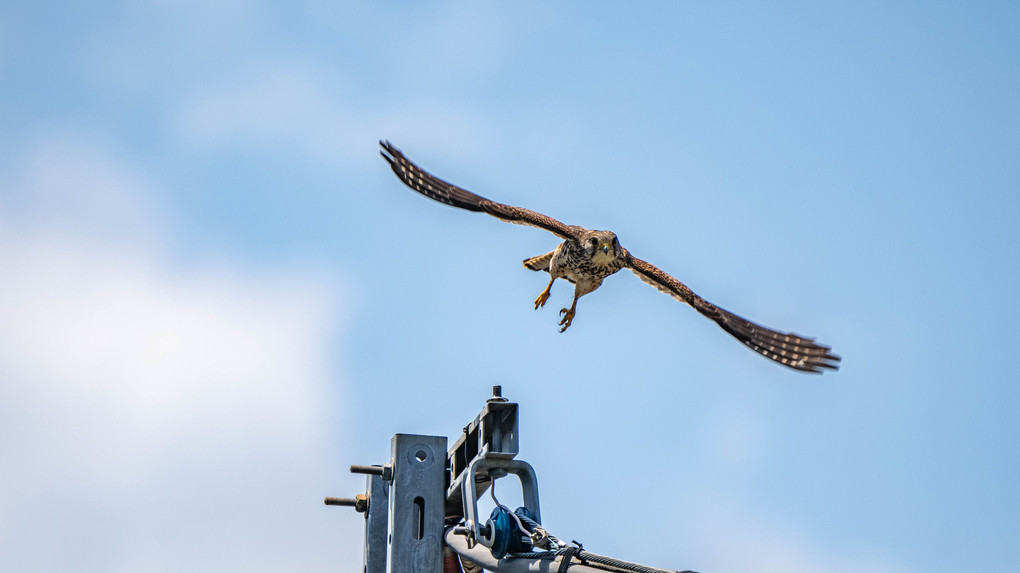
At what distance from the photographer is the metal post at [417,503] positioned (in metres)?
6.68

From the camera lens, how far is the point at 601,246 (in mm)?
10195

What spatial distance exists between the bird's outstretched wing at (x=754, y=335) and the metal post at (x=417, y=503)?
3877 millimetres

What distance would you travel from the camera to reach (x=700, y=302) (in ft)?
34.5

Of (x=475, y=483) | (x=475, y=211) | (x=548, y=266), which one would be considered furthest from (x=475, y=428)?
(x=548, y=266)

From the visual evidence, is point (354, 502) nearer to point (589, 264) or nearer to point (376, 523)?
point (376, 523)

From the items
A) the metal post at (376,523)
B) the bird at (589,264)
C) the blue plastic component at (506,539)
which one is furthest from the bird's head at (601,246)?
the blue plastic component at (506,539)

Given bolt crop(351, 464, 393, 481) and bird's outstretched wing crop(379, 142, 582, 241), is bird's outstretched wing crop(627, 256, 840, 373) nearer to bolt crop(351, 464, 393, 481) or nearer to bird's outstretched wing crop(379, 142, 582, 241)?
bird's outstretched wing crop(379, 142, 582, 241)

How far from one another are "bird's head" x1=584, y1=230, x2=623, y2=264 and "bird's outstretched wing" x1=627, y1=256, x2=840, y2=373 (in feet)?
1.54

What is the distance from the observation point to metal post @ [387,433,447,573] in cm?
668

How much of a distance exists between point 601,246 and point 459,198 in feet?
4.71

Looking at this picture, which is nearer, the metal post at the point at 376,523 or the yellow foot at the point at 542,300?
the metal post at the point at 376,523

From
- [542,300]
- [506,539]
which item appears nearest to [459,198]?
[542,300]

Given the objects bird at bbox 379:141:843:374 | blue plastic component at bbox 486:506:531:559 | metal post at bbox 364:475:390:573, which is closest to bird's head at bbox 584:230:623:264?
bird at bbox 379:141:843:374

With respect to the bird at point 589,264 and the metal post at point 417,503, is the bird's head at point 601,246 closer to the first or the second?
the bird at point 589,264
